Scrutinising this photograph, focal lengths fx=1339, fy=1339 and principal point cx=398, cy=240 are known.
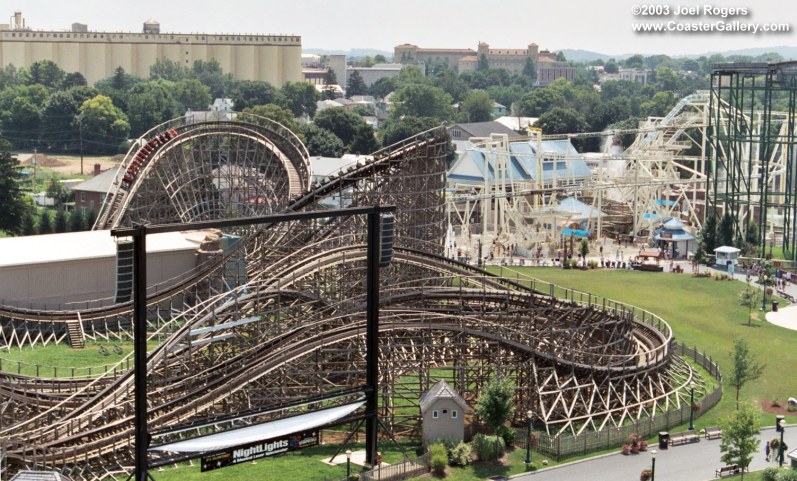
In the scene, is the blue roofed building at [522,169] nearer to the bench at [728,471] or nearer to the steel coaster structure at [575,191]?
the steel coaster structure at [575,191]

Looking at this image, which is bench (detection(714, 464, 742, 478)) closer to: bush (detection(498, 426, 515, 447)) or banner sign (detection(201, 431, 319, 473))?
bush (detection(498, 426, 515, 447))

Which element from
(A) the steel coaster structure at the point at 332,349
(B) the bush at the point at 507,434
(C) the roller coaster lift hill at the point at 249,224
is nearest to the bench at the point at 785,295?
(A) the steel coaster structure at the point at 332,349

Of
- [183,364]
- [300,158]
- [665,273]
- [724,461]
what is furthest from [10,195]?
[724,461]

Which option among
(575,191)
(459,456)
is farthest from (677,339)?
(575,191)

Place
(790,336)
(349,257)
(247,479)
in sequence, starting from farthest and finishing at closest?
(790,336), (349,257), (247,479)

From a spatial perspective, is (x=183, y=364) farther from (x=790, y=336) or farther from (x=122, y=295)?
(x=790, y=336)

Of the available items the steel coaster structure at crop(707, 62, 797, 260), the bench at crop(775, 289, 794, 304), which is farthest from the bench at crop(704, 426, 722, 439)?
the steel coaster structure at crop(707, 62, 797, 260)

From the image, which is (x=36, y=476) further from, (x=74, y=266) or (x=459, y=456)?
(x=74, y=266)
